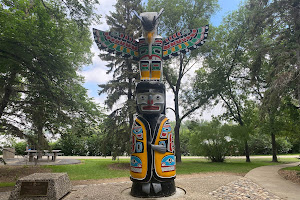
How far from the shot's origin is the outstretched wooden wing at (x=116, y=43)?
6.72 metres

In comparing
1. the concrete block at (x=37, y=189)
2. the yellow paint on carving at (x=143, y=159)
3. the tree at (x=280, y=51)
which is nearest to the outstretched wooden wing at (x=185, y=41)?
the yellow paint on carving at (x=143, y=159)

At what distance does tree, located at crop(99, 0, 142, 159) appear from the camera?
1379 centimetres

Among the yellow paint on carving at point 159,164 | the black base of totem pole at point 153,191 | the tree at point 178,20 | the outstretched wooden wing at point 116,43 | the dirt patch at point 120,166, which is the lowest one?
the dirt patch at point 120,166

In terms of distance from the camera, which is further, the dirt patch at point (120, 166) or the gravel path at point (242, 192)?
the dirt patch at point (120, 166)

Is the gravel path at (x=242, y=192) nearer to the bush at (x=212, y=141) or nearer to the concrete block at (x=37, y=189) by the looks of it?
the concrete block at (x=37, y=189)

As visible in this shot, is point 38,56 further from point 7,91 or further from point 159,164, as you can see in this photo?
point 159,164

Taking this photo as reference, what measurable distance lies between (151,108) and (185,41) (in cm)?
258

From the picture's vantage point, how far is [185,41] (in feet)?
23.1

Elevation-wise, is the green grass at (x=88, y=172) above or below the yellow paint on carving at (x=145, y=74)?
below

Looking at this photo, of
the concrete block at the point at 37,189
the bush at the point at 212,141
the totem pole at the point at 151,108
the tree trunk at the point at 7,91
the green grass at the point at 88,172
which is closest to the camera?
the concrete block at the point at 37,189

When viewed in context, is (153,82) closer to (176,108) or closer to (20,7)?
(20,7)

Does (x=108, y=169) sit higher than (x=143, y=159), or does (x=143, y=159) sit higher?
(x=143, y=159)

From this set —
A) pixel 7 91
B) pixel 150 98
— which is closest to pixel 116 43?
pixel 150 98

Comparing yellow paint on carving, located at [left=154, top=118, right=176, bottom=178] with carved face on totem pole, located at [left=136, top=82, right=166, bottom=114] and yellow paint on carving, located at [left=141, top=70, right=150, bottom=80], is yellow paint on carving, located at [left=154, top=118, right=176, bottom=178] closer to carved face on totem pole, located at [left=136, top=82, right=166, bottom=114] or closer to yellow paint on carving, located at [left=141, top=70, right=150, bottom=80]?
carved face on totem pole, located at [left=136, top=82, right=166, bottom=114]
